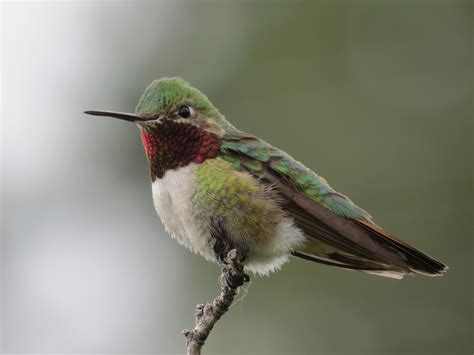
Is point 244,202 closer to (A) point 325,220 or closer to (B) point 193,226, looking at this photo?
(B) point 193,226

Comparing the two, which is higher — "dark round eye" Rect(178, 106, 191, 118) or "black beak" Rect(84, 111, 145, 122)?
"dark round eye" Rect(178, 106, 191, 118)

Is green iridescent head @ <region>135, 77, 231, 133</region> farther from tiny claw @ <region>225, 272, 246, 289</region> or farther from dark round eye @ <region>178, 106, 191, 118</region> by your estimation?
tiny claw @ <region>225, 272, 246, 289</region>

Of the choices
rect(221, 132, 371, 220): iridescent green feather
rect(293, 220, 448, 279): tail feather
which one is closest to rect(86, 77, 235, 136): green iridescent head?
rect(221, 132, 371, 220): iridescent green feather

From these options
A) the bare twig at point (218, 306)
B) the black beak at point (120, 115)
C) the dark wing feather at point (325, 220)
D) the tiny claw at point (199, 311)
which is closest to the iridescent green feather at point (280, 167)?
the dark wing feather at point (325, 220)

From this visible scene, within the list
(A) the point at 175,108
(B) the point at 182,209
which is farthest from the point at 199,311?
(A) the point at 175,108

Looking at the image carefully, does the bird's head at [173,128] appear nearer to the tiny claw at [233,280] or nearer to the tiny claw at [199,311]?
the tiny claw at [233,280]

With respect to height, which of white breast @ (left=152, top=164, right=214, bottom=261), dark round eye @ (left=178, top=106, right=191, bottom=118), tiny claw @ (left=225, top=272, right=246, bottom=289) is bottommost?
tiny claw @ (left=225, top=272, right=246, bottom=289)

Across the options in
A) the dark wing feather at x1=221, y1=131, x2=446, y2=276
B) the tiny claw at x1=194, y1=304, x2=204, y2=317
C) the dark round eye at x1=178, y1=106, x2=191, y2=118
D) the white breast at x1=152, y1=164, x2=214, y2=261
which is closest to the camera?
the tiny claw at x1=194, y1=304, x2=204, y2=317
